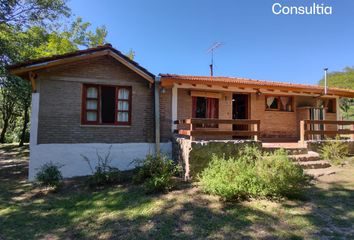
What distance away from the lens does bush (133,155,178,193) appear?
712 cm

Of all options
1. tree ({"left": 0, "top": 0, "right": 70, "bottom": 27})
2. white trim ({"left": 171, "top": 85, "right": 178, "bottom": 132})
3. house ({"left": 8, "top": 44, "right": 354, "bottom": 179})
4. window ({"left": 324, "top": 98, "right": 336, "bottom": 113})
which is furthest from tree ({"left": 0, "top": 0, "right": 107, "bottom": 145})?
window ({"left": 324, "top": 98, "right": 336, "bottom": 113})

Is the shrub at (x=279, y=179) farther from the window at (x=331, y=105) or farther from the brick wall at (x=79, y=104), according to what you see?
the window at (x=331, y=105)

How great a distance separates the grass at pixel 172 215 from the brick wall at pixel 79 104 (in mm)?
2470

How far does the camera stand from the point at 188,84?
11.0 meters

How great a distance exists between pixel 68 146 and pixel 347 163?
36.1ft

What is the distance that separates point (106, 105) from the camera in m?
9.98

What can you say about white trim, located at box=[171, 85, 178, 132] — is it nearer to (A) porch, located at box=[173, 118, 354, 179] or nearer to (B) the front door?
(A) porch, located at box=[173, 118, 354, 179]

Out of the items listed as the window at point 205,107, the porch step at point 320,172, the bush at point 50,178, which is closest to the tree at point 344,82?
the window at point 205,107

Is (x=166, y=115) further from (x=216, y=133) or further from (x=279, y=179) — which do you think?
(x=279, y=179)

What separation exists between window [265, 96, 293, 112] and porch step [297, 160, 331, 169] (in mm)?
4610

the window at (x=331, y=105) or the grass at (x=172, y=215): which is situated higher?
the window at (x=331, y=105)

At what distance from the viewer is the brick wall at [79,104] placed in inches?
360

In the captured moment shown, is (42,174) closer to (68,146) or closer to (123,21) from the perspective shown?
(68,146)

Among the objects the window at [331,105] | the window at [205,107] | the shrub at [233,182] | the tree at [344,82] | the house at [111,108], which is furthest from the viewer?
the tree at [344,82]
